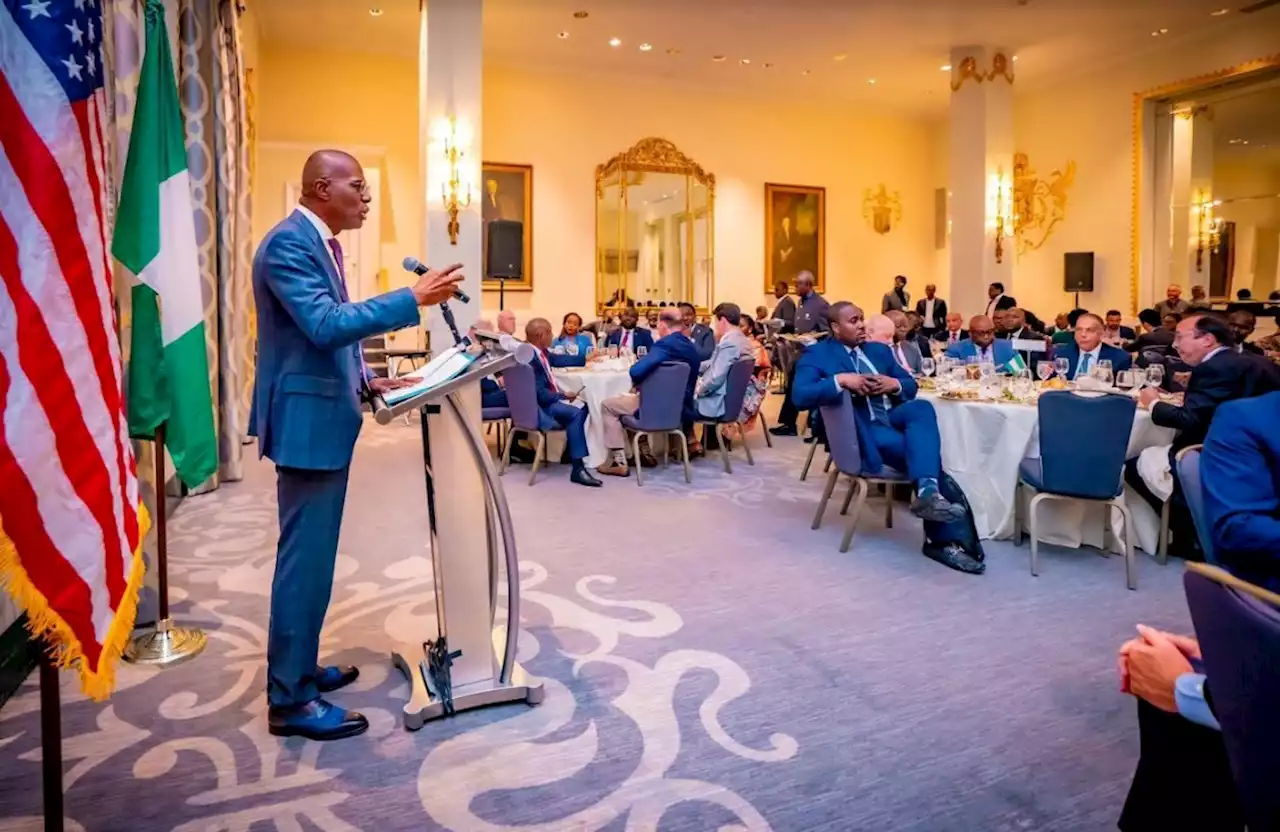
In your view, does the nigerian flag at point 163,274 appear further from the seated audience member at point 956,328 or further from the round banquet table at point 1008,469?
the seated audience member at point 956,328

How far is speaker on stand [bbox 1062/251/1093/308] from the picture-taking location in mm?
12562

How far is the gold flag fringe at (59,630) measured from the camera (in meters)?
1.58

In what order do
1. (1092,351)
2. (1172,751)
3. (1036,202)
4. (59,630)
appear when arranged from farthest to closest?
1. (1036,202)
2. (1092,351)
3. (59,630)
4. (1172,751)

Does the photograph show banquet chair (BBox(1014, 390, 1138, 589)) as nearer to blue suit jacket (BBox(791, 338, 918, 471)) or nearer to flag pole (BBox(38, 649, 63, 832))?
blue suit jacket (BBox(791, 338, 918, 471))

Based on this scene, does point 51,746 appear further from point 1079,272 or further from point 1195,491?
point 1079,272

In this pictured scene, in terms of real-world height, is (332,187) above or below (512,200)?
below

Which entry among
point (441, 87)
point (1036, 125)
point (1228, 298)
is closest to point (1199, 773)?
point (441, 87)

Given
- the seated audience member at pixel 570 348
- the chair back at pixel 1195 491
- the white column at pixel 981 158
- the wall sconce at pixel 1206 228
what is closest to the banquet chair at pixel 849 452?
the chair back at pixel 1195 491

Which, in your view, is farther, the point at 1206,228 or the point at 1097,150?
the point at 1097,150

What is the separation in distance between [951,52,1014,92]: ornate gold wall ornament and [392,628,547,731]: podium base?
456 inches

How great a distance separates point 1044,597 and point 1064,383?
6.84 feet

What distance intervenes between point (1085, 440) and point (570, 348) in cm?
457

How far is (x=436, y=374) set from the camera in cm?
248

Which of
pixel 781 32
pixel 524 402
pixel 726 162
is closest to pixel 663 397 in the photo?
pixel 524 402
